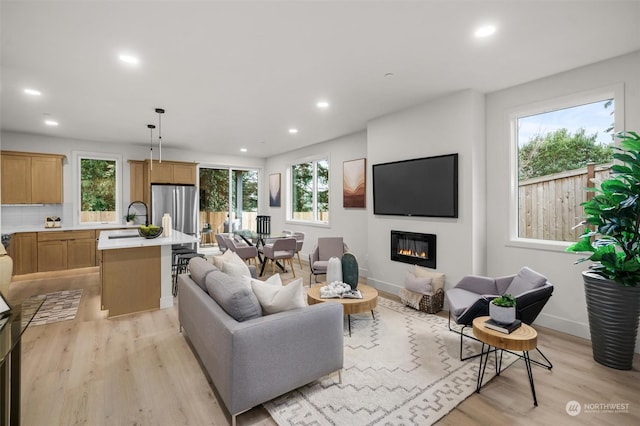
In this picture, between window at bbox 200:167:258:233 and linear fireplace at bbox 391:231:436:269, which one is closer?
linear fireplace at bbox 391:231:436:269

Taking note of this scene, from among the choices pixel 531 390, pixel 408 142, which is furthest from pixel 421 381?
pixel 408 142

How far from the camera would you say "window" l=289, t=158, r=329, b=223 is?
6750mm

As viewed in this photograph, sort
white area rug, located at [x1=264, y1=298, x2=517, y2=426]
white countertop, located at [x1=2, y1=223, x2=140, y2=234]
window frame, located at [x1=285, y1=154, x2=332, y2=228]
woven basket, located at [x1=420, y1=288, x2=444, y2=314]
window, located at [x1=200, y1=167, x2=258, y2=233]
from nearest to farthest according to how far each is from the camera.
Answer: white area rug, located at [x1=264, y1=298, x2=517, y2=426] → woven basket, located at [x1=420, y1=288, x2=444, y2=314] → white countertop, located at [x1=2, y1=223, x2=140, y2=234] → window frame, located at [x1=285, y1=154, x2=332, y2=228] → window, located at [x1=200, y1=167, x2=258, y2=233]

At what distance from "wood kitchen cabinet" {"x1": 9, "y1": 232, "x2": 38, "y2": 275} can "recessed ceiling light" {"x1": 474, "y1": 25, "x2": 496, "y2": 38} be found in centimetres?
732

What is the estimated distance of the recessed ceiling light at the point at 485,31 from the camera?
237 centimetres

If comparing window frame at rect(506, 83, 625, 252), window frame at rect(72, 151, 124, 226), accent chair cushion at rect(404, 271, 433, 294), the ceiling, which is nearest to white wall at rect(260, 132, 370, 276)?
the ceiling

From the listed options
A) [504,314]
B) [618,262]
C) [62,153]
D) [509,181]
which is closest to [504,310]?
[504,314]

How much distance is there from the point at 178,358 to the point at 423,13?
346cm

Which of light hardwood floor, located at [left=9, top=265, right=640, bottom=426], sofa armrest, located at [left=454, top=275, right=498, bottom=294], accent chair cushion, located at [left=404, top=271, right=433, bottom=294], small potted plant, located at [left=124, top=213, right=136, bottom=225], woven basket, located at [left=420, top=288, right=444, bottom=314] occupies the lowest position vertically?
light hardwood floor, located at [left=9, top=265, right=640, bottom=426]

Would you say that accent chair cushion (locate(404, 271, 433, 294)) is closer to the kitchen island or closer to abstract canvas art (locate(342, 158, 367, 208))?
abstract canvas art (locate(342, 158, 367, 208))

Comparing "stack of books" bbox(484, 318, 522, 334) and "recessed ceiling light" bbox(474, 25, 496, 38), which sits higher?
"recessed ceiling light" bbox(474, 25, 496, 38)

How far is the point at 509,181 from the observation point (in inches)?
142

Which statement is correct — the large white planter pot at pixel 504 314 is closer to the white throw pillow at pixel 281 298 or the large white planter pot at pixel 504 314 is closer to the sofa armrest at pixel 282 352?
the sofa armrest at pixel 282 352

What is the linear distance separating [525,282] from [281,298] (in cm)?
225
